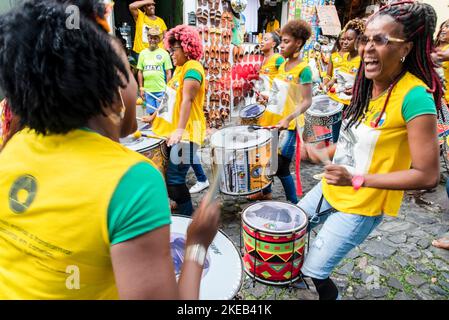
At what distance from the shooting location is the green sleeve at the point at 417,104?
157cm

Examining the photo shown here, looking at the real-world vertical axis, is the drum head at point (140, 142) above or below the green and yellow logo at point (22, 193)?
below

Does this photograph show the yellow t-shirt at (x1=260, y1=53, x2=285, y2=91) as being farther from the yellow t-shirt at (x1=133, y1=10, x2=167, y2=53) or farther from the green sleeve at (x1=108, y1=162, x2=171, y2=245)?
the green sleeve at (x1=108, y1=162, x2=171, y2=245)

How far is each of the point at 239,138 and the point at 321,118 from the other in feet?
4.66

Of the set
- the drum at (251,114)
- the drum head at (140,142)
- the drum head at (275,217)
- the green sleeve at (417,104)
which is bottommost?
the drum head at (275,217)

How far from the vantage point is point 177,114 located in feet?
10.7

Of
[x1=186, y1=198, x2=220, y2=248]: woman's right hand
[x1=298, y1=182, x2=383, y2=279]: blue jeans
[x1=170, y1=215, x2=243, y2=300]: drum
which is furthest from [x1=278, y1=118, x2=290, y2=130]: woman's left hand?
[x1=186, y1=198, x2=220, y2=248]: woman's right hand

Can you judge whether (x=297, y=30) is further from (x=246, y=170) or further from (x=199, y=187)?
(x=199, y=187)

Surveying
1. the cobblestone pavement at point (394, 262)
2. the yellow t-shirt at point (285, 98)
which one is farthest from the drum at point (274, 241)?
the yellow t-shirt at point (285, 98)

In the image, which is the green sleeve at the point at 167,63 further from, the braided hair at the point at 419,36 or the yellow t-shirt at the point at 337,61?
the braided hair at the point at 419,36

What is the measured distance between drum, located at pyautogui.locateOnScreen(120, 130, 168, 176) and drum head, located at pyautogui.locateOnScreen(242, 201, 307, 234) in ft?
2.98

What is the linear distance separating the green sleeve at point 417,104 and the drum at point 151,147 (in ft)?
6.12

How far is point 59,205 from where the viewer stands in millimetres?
805

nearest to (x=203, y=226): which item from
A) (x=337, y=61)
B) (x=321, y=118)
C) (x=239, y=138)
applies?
(x=239, y=138)

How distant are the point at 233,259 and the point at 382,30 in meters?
1.36
